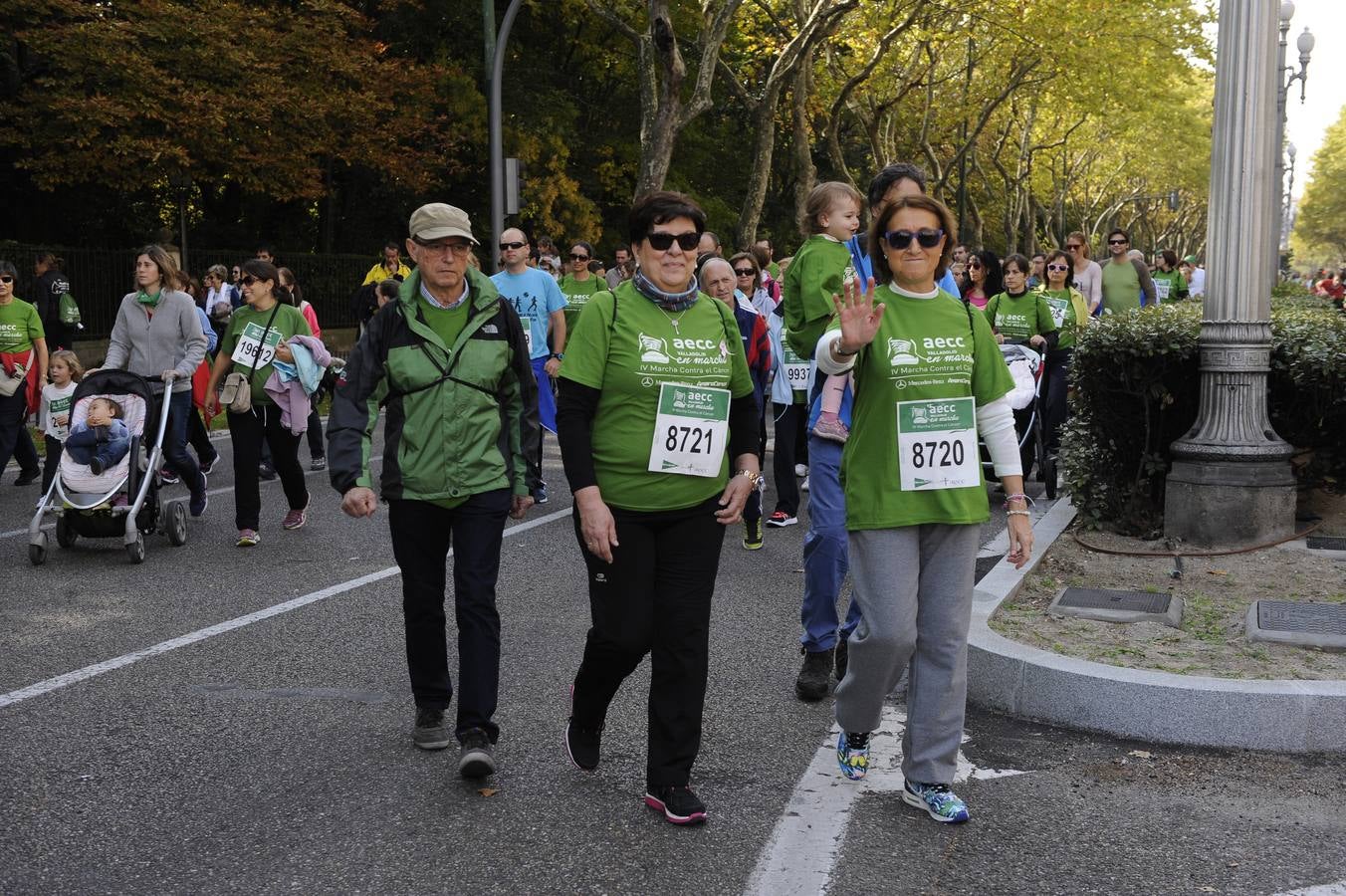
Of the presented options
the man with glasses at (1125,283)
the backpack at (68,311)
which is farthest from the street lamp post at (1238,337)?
the backpack at (68,311)

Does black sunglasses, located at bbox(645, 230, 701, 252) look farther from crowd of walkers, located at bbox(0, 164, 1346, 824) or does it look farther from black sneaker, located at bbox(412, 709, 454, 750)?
black sneaker, located at bbox(412, 709, 454, 750)

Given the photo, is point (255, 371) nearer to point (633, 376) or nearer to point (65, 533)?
point (65, 533)

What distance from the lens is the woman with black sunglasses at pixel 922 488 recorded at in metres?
4.32

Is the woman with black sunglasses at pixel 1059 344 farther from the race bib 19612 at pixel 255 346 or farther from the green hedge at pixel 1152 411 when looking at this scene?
the race bib 19612 at pixel 255 346

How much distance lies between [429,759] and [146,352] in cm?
564

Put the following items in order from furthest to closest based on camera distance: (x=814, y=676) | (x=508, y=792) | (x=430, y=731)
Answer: (x=814, y=676) → (x=430, y=731) → (x=508, y=792)

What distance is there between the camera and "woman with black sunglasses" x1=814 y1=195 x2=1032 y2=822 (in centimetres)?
432

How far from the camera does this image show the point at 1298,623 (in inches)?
239

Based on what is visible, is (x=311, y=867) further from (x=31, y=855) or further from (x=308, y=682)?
(x=308, y=682)

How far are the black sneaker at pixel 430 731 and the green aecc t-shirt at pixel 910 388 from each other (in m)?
1.59

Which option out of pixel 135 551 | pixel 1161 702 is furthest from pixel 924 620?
pixel 135 551

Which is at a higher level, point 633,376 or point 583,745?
point 633,376

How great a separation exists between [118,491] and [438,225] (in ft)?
15.5

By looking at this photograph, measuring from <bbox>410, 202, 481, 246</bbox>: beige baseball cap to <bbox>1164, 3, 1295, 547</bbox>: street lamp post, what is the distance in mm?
4841
